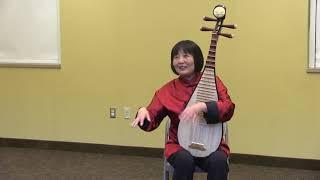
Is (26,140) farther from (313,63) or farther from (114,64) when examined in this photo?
(313,63)

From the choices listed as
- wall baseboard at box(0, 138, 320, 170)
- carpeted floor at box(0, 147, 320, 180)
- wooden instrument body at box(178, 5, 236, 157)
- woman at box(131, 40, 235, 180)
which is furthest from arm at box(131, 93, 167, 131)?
wall baseboard at box(0, 138, 320, 170)

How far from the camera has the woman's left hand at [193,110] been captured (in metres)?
2.48

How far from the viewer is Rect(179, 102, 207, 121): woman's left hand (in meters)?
2.48

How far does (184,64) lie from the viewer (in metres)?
2.67

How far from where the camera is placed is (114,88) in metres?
4.55

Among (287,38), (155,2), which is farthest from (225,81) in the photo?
(155,2)

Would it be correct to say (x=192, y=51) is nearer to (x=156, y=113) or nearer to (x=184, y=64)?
(x=184, y=64)

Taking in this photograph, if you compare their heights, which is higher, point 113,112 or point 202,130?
point 202,130

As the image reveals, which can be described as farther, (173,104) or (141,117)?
(173,104)

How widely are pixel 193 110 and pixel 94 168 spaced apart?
1.88 meters

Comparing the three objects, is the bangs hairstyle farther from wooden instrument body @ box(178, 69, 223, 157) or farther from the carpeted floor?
the carpeted floor

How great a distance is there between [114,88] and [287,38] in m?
1.59

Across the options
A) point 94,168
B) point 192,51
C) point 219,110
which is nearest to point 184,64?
point 192,51

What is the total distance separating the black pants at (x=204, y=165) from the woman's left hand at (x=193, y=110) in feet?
0.69
